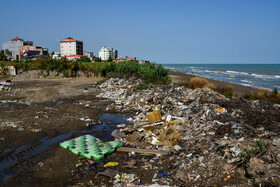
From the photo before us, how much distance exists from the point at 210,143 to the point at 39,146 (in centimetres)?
500

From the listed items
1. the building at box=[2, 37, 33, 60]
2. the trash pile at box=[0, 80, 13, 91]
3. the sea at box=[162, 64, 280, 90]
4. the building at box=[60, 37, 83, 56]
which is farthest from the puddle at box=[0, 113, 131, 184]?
the building at box=[2, 37, 33, 60]

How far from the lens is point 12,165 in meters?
4.57

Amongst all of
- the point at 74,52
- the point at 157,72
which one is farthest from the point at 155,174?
the point at 74,52

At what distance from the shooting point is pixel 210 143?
505cm

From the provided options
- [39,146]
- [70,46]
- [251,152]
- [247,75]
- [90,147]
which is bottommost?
[39,146]

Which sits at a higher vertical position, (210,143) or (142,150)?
(210,143)

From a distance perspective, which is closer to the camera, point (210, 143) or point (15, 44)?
point (210, 143)

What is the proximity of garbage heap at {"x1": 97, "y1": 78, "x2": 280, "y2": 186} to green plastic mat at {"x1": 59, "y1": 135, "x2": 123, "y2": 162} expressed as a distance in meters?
0.80

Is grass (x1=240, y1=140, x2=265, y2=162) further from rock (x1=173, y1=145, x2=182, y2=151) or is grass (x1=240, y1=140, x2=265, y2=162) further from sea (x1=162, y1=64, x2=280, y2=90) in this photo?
sea (x1=162, y1=64, x2=280, y2=90)

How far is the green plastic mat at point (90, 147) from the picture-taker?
498 centimetres

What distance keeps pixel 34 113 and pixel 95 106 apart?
313 centimetres

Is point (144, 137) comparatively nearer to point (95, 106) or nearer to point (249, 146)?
point (249, 146)

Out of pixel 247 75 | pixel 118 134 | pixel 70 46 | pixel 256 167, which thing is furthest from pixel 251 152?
pixel 70 46

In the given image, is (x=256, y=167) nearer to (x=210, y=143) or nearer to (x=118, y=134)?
(x=210, y=143)
